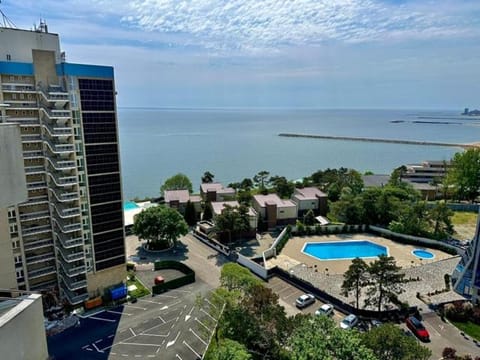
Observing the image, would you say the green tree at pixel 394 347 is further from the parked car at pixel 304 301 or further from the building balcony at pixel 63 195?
the building balcony at pixel 63 195

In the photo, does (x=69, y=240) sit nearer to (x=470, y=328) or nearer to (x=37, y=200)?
(x=37, y=200)

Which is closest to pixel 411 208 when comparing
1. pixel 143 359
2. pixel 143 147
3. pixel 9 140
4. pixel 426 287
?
pixel 426 287

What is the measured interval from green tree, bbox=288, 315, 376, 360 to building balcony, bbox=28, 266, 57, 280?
724 inches

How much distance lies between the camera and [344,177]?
5350 centimetres

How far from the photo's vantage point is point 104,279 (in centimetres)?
2588

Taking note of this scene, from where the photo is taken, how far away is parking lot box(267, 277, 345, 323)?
2419 cm

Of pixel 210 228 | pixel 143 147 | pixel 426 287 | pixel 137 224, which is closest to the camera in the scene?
pixel 426 287

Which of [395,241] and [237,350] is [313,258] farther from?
[237,350]

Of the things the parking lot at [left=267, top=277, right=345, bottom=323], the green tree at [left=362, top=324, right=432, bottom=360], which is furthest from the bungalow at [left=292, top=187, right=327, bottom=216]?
the green tree at [left=362, top=324, right=432, bottom=360]

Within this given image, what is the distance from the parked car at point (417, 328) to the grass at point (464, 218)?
2417 cm

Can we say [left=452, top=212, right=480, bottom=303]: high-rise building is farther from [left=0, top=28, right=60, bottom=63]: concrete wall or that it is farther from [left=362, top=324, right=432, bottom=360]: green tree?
[left=0, top=28, right=60, bottom=63]: concrete wall

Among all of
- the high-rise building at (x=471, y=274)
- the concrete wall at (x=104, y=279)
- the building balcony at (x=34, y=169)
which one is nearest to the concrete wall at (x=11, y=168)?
the building balcony at (x=34, y=169)

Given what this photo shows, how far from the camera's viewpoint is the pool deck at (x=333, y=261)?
1240 inches

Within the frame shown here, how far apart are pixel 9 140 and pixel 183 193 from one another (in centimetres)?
4109
